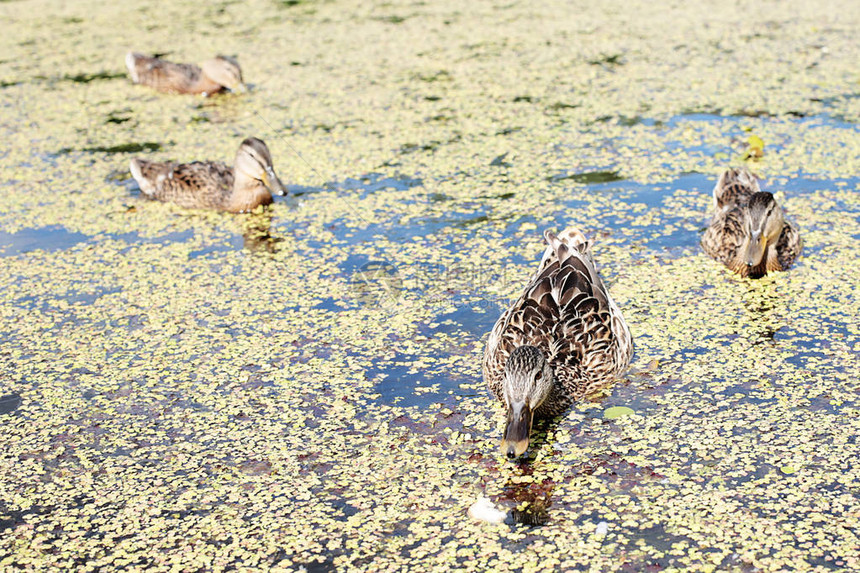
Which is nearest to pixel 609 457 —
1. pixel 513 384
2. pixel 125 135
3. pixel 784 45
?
pixel 513 384

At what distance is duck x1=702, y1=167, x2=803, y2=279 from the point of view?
537cm

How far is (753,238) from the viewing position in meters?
5.34

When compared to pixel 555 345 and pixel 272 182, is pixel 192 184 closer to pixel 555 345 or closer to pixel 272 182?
pixel 272 182

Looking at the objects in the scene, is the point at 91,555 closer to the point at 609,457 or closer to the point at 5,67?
the point at 609,457

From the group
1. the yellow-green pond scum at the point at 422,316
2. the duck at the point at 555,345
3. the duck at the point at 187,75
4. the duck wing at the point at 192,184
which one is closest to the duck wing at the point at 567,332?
the duck at the point at 555,345

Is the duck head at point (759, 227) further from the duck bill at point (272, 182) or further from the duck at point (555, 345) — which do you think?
the duck bill at point (272, 182)

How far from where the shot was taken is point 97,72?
10367 mm

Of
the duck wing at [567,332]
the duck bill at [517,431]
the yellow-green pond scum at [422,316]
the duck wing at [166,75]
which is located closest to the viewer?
the yellow-green pond scum at [422,316]

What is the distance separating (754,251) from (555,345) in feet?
5.37

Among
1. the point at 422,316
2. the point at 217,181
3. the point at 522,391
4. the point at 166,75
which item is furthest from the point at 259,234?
the point at 166,75

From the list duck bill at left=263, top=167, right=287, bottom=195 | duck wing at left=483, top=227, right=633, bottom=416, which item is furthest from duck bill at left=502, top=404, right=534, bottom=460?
duck bill at left=263, top=167, right=287, bottom=195

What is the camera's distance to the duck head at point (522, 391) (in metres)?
3.83

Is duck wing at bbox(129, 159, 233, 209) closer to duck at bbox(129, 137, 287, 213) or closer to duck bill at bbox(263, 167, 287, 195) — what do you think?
duck at bbox(129, 137, 287, 213)

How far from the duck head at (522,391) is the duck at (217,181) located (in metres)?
3.27
